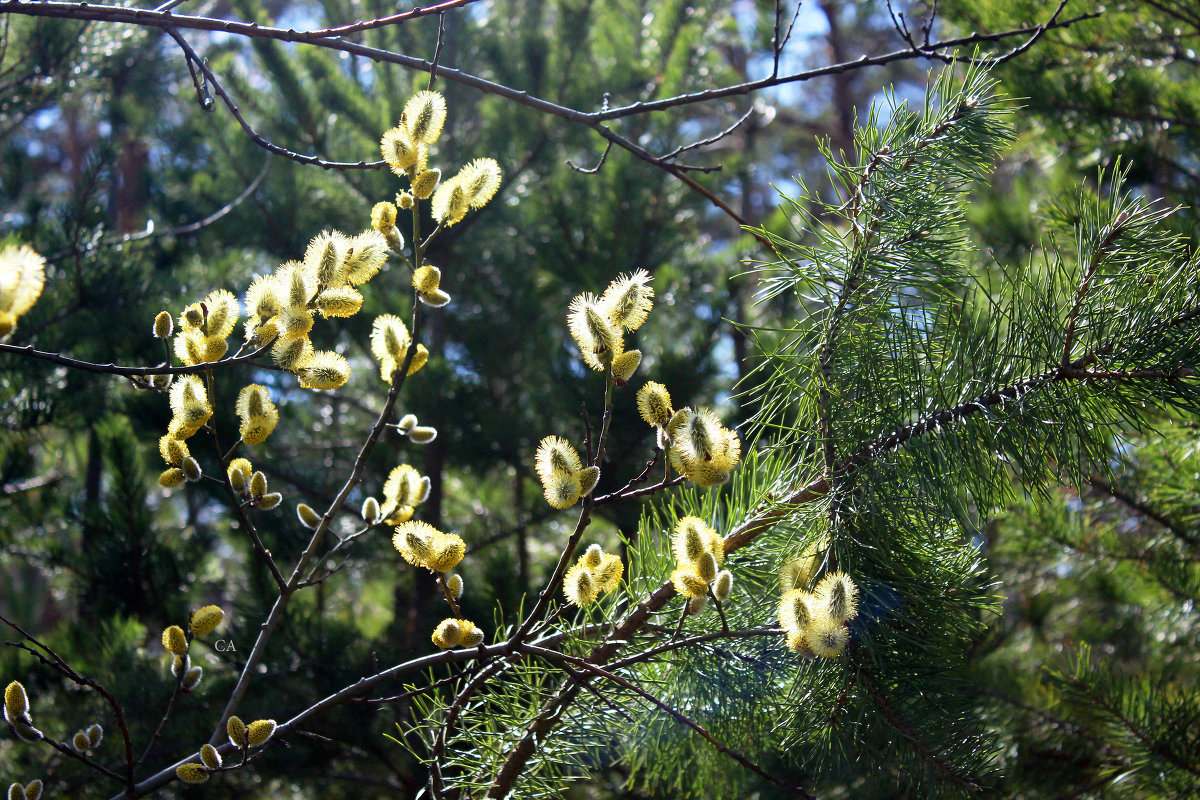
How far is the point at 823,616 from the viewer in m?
0.63

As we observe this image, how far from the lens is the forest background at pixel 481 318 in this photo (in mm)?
1812

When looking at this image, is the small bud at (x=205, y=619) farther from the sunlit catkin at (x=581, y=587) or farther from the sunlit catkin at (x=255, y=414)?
the sunlit catkin at (x=581, y=587)

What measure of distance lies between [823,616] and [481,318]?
92.6 inches

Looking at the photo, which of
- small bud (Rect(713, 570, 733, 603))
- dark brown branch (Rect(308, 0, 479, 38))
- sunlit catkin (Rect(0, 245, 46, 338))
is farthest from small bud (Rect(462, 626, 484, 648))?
dark brown branch (Rect(308, 0, 479, 38))

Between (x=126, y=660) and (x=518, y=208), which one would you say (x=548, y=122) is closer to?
(x=518, y=208)

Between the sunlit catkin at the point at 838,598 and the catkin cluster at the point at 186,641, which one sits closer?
the sunlit catkin at the point at 838,598

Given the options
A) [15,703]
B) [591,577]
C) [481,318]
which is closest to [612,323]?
[591,577]

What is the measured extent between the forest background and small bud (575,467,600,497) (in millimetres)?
1061

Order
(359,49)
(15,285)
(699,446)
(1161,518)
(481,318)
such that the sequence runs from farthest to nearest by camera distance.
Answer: (481,318)
(1161,518)
(359,49)
(699,446)
(15,285)

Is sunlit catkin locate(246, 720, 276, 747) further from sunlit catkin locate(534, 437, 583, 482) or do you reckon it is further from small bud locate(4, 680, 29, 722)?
sunlit catkin locate(534, 437, 583, 482)

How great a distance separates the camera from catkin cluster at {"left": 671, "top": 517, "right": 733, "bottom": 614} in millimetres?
654

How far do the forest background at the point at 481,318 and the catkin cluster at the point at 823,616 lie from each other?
1031 mm

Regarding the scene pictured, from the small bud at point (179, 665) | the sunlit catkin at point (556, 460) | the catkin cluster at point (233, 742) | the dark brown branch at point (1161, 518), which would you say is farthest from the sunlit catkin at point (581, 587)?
the dark brown branch at point (1161, 518)

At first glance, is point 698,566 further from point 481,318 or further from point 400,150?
point 481,318
